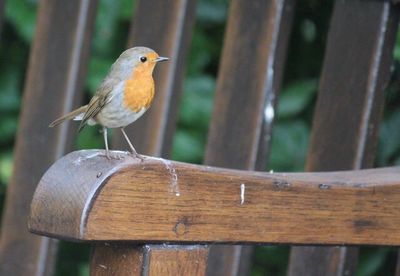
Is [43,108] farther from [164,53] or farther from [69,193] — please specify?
[69,193]

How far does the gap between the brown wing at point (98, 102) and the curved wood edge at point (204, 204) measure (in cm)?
52

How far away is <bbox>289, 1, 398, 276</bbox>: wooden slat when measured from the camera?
2.15m

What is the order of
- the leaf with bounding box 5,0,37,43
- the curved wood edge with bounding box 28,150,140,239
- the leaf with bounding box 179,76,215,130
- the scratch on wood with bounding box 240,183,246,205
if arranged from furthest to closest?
the leaf with bounding box 5,0,37,43
the leaf with bounding box 179,76,215,130
the scratch on wood with bounding box 240,183,246,205
the curved wood edge with bounding box 28,150,140,239

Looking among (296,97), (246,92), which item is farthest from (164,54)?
(296,97)

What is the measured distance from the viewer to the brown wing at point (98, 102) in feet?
6.54

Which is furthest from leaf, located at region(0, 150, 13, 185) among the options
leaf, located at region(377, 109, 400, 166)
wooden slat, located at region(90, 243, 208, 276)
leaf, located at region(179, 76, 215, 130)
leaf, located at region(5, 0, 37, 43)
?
wooden slat, located at region(90, 243, 208, 276)

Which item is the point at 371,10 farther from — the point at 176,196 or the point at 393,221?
the point at 176,196

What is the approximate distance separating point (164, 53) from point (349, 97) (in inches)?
15.4

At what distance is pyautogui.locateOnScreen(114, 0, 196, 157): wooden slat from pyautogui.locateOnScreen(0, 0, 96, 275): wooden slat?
0.14 m

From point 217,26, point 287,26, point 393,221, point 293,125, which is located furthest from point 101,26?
point 393,221

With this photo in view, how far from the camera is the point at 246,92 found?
2.21 metres

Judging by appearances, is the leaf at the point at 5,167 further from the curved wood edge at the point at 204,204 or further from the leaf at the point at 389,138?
the curved wood edge at the point at 204,204

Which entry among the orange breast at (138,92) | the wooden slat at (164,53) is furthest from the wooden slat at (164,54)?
the orange breast at (138,92)

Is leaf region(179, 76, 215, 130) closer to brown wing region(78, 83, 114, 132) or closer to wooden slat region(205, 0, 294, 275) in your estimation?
wooden slat region(205, 0, 294, 275)
